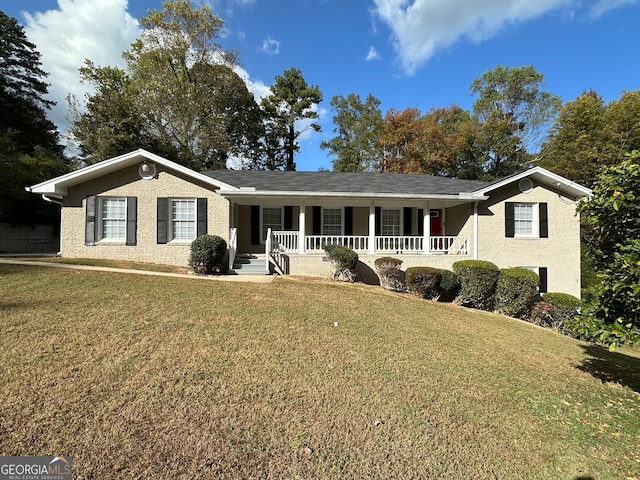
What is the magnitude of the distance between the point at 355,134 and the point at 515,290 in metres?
25.7

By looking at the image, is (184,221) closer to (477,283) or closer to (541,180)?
(477,283)

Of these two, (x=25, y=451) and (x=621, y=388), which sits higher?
(x=25, y=451)

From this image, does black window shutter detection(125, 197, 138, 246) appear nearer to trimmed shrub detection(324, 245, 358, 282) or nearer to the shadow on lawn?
trimmed shrub detection(324, 245, 358, 282)

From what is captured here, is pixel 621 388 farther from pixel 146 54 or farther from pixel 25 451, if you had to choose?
pixel 146 54

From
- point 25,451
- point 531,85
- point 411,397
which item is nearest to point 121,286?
point 25,451

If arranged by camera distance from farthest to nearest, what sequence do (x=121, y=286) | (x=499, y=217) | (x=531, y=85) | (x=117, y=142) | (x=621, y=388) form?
1. (x=531, y=85)
2. (x=117, y=142)
3. (x=499, y=217)
4. (x=121, y=286)
5. (x=621, y=388)

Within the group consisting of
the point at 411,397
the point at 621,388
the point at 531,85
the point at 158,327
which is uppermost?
the point at 531,85

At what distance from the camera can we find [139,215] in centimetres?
1167

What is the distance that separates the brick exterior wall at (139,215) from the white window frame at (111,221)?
206 mm

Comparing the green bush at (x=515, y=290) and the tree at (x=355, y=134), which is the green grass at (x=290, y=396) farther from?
the tree at (x=355, y=134)

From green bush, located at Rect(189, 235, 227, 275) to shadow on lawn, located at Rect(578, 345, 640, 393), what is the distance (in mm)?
9959

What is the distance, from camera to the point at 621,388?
4.96 meters

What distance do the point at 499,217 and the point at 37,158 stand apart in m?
26.0

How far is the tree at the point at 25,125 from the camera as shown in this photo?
17.9 metres
